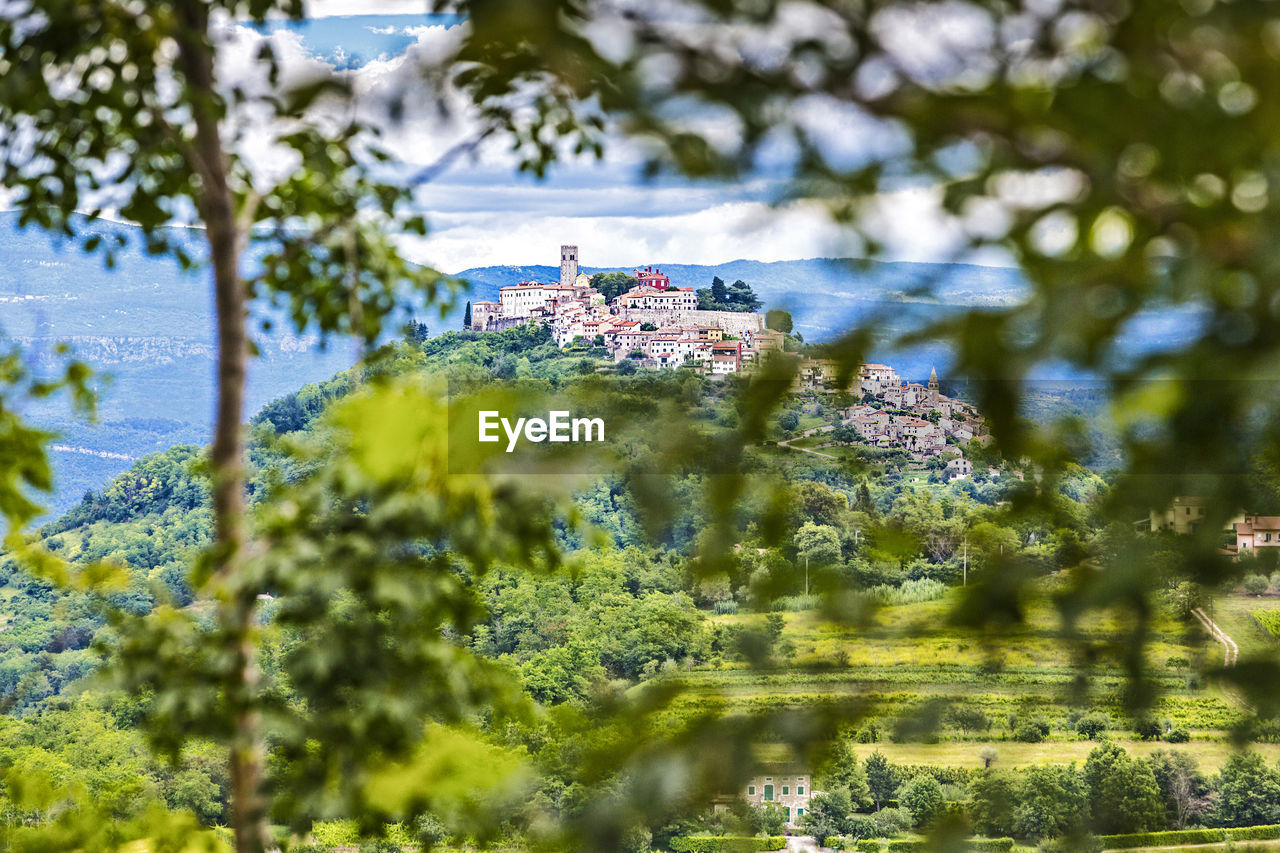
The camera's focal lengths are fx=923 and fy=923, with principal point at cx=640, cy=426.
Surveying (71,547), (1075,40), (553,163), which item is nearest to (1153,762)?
(553,163)

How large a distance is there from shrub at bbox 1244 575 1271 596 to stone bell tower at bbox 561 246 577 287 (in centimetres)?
1982

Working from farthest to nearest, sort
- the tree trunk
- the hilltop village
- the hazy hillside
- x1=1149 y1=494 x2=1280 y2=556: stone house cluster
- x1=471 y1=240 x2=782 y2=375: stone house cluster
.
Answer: the hazy hillside, x1=471 y1=240 x2=782 y2=375: stone house cluster, the tree trunk, the hilltop village, x1=1149 y1=494 x2=1280 y2=556: stone house cluster

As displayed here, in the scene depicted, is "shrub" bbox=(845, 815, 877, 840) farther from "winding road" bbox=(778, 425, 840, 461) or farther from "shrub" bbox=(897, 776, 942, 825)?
"winding road" bbox=(778, 425, 840, 461)

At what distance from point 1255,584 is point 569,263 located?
849 inches

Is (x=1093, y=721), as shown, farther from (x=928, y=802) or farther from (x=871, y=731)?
(x=871, y=731)

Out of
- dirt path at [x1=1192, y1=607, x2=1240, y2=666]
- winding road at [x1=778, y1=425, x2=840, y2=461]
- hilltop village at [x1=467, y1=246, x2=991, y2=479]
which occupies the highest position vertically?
hilltop village at [x1=467, y1=246, x2=991, y2=479]

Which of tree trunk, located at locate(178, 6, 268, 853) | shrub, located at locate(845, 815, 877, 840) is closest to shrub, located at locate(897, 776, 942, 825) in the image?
tree trunk, located at locate(178, 6, 268, 853)

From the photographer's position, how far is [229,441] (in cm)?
141

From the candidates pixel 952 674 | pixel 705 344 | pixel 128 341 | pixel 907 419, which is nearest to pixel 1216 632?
pixel 952 674

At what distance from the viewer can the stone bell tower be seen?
20.8 metres

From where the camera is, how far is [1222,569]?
1.53 ft

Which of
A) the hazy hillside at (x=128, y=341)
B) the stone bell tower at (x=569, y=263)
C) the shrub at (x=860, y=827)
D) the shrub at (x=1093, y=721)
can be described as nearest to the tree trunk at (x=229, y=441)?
the shrub at (x=1093, y=721)

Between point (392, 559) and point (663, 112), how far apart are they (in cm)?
65

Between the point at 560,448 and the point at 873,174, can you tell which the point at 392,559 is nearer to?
the point at 560,448
